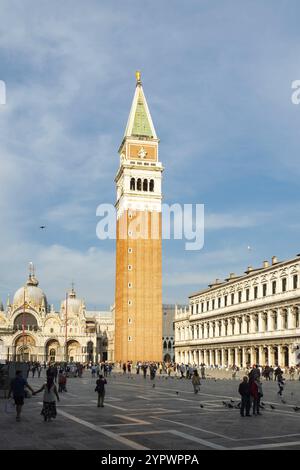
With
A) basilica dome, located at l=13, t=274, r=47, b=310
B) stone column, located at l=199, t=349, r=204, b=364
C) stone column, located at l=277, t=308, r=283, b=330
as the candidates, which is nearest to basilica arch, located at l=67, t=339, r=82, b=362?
basilica dome, located at l=13, t=274, r=47, b=310

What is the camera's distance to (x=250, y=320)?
7206 cm

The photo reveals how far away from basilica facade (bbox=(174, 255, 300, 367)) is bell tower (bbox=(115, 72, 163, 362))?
7.08 meters

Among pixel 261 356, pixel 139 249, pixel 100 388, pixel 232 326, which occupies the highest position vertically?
pixel 139 249

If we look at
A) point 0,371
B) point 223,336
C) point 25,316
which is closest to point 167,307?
point 25,316

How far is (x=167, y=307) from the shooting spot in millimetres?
144875

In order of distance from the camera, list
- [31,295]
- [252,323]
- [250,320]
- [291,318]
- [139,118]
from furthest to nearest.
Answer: [31,295]
[139,118]
[250,320]
[252,323]
[291,318]

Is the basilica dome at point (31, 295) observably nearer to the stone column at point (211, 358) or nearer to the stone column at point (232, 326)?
the stone column at point (211, 358)

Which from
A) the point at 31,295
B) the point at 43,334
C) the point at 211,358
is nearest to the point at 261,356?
the point at 211,358

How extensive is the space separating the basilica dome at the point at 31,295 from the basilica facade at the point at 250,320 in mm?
44831

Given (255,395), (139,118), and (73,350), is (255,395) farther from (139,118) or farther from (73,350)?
(73,350)

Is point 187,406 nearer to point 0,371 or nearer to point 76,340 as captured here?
point 0,371

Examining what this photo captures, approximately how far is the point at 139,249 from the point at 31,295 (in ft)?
159

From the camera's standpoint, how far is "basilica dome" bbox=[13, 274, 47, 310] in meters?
129

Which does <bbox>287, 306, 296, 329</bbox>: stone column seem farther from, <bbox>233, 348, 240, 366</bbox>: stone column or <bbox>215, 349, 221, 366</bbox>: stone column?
<bbox>215, 349, 221, 366</bbox>: stone column
